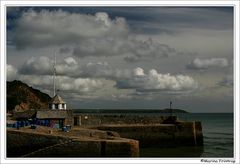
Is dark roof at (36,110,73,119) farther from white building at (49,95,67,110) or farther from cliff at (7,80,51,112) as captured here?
cliff at (7,80,51,112)

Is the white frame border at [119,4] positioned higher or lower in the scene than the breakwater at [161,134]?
higher

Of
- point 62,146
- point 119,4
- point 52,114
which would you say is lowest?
point 62,146

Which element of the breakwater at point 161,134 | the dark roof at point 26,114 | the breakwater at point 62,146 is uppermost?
the dark roof at point 26,114

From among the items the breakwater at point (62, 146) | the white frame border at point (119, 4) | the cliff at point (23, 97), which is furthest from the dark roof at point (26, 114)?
the cliff at point (23, 97)

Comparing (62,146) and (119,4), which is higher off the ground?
(119,4)

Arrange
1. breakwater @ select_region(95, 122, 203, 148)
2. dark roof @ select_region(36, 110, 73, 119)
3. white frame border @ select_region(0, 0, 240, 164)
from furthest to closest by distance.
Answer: breakwater @ select_region(95, 122, 203, 148)
dark roof @ select_region(36, 110, 73, 119)
white frame border @ select_region(0, 0, 240, 164)

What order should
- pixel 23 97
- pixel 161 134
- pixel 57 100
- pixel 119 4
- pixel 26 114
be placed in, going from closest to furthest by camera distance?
pixel 119 4 < pixel 26 114 < pixel 57 100 < pixel 161 134 < pixel 23 97

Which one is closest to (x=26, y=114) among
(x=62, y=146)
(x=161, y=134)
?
(x=161, y=134)

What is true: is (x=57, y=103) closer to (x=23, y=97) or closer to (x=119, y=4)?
(x=119, y=4)

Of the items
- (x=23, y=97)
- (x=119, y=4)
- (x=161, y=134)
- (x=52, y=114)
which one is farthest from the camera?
(x=23, y=97)

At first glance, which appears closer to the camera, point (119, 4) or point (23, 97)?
point (119, 4)

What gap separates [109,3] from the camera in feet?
56.7

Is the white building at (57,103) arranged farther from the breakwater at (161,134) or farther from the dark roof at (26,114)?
the breakwater at (161,134)

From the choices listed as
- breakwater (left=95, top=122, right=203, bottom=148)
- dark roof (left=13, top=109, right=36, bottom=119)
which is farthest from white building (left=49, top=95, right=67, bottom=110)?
breakwater (left=95, top=122, right=203, bottom=148)
